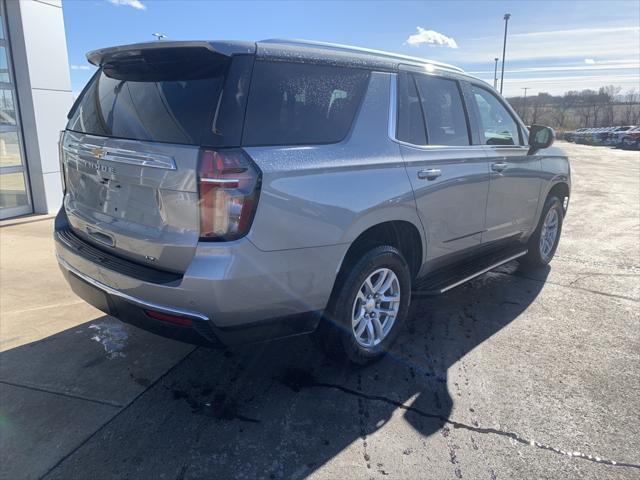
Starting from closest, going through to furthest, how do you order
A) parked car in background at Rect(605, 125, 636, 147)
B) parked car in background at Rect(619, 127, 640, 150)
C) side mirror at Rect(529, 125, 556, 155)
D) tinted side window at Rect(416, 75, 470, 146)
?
tinted side window at Rect(416, 75, 470, 146)
side mirror at Rect(529, 125, 556, 155)
parked car in background at Rect(619, 127, 640, 150)
parked car in background at Rect(605, 125, 636, 147)

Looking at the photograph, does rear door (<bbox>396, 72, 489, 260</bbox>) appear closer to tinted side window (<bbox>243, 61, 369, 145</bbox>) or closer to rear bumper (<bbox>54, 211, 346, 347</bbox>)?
tinted side window (<bbox>243, 61, 369, 145</bbox>)

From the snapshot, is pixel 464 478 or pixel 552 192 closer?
pixel 464 478

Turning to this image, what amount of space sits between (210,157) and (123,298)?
0.96 metres

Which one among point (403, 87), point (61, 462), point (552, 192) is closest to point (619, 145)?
point (552, 192)

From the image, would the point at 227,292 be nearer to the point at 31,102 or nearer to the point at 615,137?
the point at 31,102

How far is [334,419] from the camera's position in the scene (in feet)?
9.61

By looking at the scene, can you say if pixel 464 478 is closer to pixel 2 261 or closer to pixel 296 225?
pixel 296 225

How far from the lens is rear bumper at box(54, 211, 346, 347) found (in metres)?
2.48

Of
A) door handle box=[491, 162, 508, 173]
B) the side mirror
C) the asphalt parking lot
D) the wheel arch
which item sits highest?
the side mirror

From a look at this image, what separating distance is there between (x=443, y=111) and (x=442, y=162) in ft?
1.69

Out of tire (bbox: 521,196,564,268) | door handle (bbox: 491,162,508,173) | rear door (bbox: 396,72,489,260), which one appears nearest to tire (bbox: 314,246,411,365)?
rear door (bbox: 396,72,489,260)

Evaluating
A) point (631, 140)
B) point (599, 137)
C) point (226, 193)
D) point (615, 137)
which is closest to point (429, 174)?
point (226, 193)

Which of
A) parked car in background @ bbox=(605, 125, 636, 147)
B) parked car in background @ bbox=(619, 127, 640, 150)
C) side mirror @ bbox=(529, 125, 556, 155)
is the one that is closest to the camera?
side mirror @ bbox=(529, 125, 556, 155)

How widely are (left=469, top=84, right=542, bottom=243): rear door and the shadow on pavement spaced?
3.72 feet
